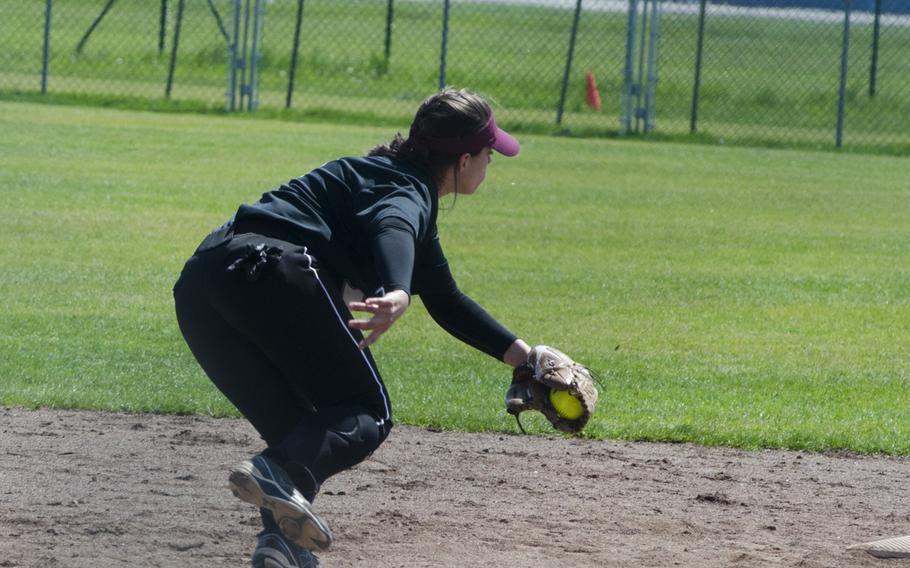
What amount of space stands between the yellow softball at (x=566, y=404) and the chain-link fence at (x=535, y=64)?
15.2m

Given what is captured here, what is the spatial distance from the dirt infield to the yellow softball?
50cm

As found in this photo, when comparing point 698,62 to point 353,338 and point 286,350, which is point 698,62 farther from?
point 286,350

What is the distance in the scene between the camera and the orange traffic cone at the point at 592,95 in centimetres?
2322

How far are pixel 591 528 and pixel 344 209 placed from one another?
177cm

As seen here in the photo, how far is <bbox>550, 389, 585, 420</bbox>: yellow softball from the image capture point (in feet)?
14.8

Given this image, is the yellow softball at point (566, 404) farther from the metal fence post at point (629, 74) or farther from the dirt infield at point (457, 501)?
the metal fence post at point (629, 74)

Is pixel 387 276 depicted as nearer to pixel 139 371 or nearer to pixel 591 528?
pixel 591 528

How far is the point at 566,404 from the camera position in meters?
4.52

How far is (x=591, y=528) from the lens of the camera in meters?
4.96

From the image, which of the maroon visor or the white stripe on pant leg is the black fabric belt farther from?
the maroon visor

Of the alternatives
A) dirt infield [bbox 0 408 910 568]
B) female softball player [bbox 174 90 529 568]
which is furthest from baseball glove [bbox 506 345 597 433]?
female softball player [bbox 174 90 529 568]

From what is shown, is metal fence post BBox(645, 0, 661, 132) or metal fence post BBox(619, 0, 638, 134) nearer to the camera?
metal fence post BBox(645, 0, 661, 132)

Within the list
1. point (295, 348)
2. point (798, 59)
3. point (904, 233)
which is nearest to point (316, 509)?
point (295, 348)

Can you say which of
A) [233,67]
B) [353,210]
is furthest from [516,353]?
[233,67]
